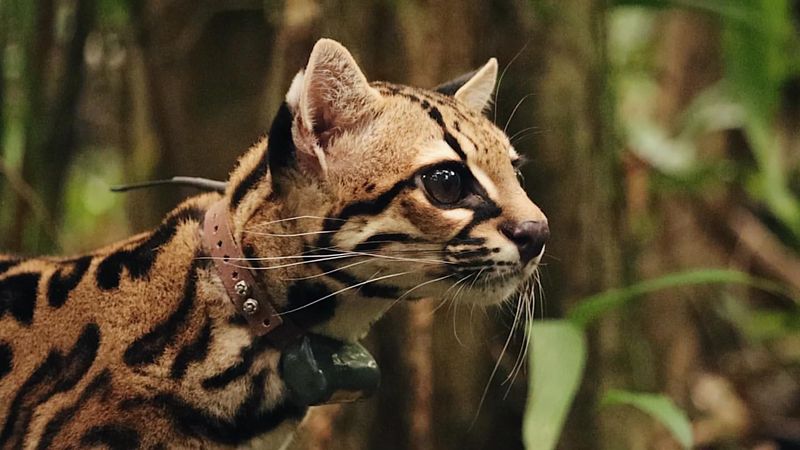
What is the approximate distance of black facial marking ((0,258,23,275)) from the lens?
187 cm

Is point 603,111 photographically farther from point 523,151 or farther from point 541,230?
point 541,230

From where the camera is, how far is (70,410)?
5.34ft

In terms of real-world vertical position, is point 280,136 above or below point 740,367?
above

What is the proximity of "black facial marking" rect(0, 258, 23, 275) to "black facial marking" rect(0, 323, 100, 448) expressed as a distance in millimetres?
250

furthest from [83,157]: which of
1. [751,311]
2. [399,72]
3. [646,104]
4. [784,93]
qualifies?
[784,93]

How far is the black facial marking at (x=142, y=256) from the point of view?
1738 mm

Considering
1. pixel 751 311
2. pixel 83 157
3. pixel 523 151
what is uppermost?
pixel 523 151

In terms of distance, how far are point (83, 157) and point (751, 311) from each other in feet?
10.1

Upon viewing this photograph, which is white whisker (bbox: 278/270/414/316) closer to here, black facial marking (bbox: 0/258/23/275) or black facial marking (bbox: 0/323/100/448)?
black facial marking (bbox: 0/323/100/448)

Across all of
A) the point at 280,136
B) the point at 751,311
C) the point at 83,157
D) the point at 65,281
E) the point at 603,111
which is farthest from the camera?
the point at 751,311

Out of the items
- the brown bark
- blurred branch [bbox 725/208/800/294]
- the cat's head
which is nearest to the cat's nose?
the cat's head

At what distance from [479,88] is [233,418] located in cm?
73

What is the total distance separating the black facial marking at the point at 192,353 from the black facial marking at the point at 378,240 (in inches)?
11.1

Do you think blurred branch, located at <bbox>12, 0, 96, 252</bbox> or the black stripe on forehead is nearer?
the black stripe on forehead
